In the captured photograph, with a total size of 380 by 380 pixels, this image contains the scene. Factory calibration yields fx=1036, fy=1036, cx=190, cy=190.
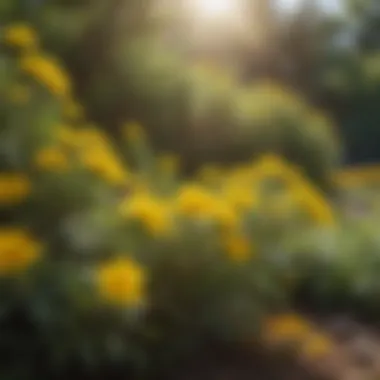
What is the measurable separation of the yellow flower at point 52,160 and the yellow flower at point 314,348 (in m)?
1.08

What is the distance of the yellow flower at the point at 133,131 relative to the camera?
504 cm

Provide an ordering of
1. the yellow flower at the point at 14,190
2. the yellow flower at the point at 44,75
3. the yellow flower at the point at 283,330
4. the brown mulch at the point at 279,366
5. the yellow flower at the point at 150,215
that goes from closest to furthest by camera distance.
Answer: the yellow flower at the point at 150,215, the yellow flower at the point at 14,190, the brown mulch at the point at 279,366, the yellow flower at the point at 283,330, the yellow flower at the point at 44,75

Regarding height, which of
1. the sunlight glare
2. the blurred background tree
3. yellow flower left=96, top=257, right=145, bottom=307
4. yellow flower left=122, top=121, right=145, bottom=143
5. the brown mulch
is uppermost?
the sunlight glare

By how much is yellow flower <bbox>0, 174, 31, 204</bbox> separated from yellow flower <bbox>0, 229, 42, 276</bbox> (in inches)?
10.0

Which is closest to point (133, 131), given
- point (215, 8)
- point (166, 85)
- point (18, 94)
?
point (166, 85)

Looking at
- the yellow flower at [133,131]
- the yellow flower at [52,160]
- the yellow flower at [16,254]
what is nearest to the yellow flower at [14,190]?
the yellow flower at [52,160]

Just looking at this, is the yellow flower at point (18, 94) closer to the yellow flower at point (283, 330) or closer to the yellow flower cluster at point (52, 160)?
the yellow flower cluster at point (52, 160)

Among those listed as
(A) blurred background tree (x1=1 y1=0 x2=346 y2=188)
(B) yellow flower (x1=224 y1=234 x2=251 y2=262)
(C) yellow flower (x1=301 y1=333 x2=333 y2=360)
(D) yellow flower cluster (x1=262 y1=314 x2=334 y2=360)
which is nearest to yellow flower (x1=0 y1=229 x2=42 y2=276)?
(B) yellow flower (x1=224 y1=234 x2=251 y2=262)

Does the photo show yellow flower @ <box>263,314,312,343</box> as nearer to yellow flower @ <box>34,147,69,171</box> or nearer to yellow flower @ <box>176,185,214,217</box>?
yellow flower @ <box>176,185,214,217</box>

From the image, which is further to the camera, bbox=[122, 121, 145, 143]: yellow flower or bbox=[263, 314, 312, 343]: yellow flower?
bbox=[122, 121, 145, 143]: yellow flower

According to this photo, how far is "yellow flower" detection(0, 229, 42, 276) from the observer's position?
3.11 metres

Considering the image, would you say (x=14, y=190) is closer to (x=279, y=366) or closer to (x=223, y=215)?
(x=223, y=215)

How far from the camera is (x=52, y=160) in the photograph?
3555mm

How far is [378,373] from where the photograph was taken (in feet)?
12.5
